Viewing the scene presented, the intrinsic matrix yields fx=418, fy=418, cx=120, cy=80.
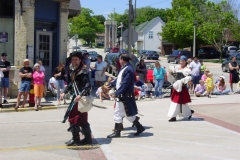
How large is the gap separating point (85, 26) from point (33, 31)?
84.8 meters

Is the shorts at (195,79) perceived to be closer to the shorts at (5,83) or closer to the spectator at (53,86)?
the spectator at (53,86)

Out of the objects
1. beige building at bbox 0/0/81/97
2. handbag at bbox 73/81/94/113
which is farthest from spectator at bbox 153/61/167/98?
handbag at bbox 73/81/94/113

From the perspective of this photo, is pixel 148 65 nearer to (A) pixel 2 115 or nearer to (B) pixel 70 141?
(A) pixel 2 115

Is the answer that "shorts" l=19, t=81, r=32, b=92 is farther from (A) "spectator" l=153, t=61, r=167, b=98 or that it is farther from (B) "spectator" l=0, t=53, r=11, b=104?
(A) "spectator" l=153, t=61, r=167, b=98

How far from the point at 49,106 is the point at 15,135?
5.01 metres

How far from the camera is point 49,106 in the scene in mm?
14977

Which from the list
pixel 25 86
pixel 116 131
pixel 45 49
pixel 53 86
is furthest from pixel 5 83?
pixel 116 131

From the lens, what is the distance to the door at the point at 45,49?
17922 millimetres

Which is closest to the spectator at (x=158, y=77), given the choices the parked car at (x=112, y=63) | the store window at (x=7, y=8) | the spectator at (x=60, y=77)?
the spectator at (x=60, y=77)

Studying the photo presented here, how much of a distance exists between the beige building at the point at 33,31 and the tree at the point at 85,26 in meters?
79.8

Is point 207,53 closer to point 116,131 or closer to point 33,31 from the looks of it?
point 33,31

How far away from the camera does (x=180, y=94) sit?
11.3 metres

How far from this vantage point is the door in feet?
58.8

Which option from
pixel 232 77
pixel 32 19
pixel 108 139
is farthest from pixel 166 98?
pixel 108 139
